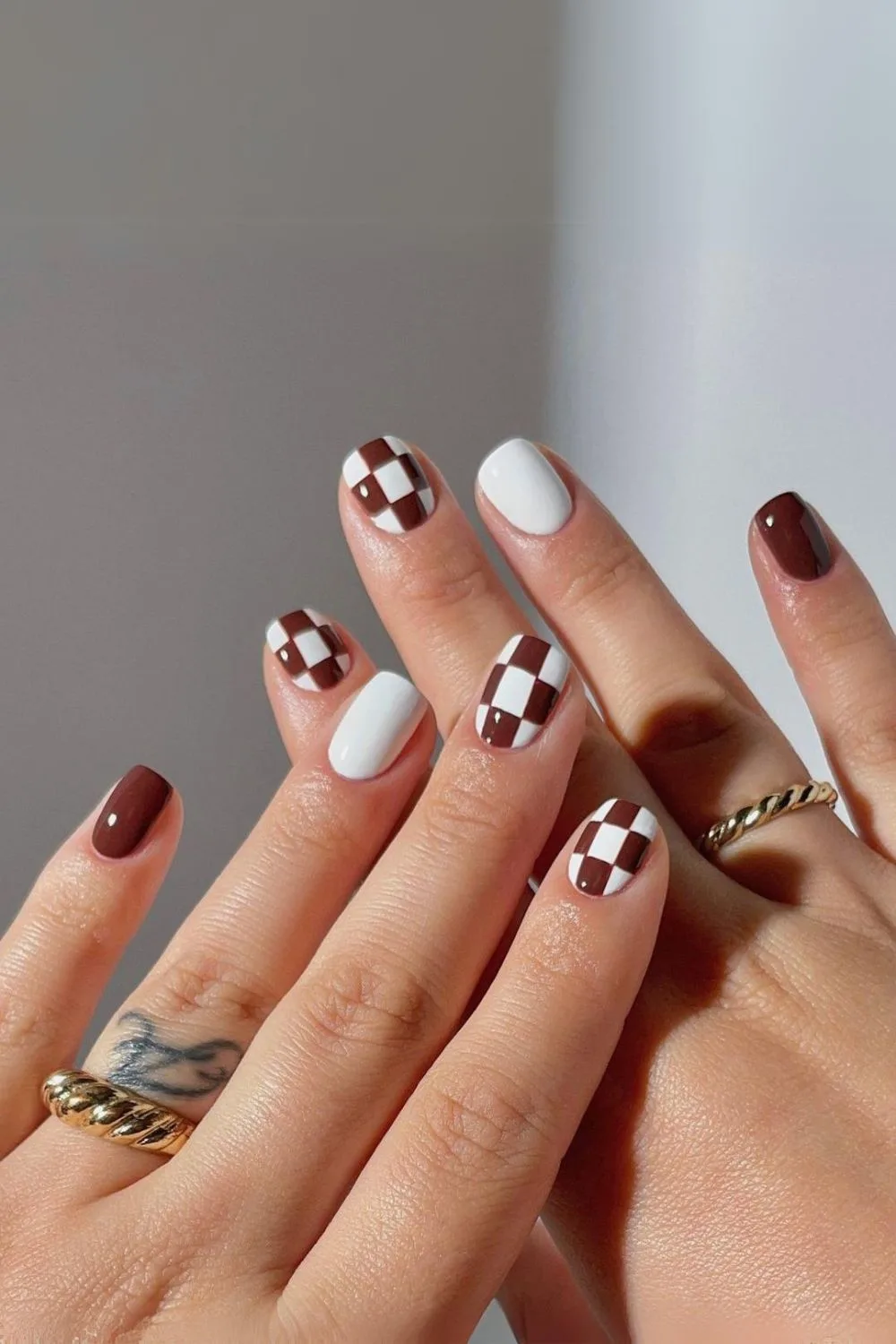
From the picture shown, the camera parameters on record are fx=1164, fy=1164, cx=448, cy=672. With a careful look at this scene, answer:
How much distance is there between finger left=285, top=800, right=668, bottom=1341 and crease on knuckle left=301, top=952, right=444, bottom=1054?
23mm

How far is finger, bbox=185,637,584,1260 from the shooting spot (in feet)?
1.75

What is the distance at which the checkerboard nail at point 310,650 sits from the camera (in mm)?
740

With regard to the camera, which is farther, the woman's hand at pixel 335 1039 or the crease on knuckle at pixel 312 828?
the crease on knuckle at pixel 312 828

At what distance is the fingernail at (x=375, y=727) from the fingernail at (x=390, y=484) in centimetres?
14

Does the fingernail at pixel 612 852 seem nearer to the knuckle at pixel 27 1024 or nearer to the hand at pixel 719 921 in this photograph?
the hand at pixel 719 921

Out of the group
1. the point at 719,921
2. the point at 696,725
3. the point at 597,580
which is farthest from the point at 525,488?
the point at 719,921

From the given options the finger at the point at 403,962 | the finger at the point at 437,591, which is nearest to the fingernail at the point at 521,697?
the finger at the point at 403,962

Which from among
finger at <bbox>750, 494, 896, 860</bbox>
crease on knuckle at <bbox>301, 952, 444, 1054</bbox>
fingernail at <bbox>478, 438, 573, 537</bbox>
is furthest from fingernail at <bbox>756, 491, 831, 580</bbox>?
crease on knuckle at <bbox>301, 952, 444, 1054</bbox>

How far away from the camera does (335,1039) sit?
0.56m

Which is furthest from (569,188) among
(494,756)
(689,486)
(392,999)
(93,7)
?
(392,999)

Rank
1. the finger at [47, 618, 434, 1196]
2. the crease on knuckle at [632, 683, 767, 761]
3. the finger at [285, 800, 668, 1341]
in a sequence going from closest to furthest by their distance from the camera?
the finger at [285, 800, 668, 1341] → the finger at [47, 618, 434, 1196] → the crease on knuckle at [632, 683, 767, 761]

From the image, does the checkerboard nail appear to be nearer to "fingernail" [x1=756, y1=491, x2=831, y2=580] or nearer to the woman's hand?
the woman's hand

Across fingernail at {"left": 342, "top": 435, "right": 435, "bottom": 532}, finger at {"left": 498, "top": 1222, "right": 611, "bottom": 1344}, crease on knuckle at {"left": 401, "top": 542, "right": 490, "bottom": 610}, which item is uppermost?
fingernail at {"left": 342, "top": 435, "right": 435, "bottom": 532}

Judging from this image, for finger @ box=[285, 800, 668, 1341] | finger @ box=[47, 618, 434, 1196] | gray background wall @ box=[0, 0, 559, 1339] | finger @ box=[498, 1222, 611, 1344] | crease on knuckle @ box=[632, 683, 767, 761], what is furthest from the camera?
gray background wall @ box=[0, 0, 559, 1339]
